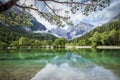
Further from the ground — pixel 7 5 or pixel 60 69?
pixel 7 5

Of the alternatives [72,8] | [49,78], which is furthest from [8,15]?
[49,78]

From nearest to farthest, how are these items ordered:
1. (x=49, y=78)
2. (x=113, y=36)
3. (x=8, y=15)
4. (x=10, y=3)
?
(x=10, y=3)
(x=8, y=15)
(x=49, y=78)
(x=113, y=36)

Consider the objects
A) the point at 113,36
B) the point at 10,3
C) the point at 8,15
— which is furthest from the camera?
the point at 113,36

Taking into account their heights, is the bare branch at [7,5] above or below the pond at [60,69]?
above

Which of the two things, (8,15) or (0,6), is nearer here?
(0,6)

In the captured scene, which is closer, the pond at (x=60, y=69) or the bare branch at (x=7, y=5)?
the bare branch at (x=7, y=5)

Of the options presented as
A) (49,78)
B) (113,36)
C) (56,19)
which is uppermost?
(113,36)

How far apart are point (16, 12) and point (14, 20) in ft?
0.87

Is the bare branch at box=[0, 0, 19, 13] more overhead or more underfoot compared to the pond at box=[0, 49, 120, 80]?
more overhead

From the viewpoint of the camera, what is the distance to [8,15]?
9164mm

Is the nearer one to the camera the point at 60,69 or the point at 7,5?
the point at 7,5

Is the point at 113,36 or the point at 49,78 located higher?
the point at 113,36

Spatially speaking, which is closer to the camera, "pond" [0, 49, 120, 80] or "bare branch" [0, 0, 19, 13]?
"bare branch" [0, 0, 19, 13]

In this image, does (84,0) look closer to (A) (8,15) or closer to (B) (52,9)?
(B) (52,9)
